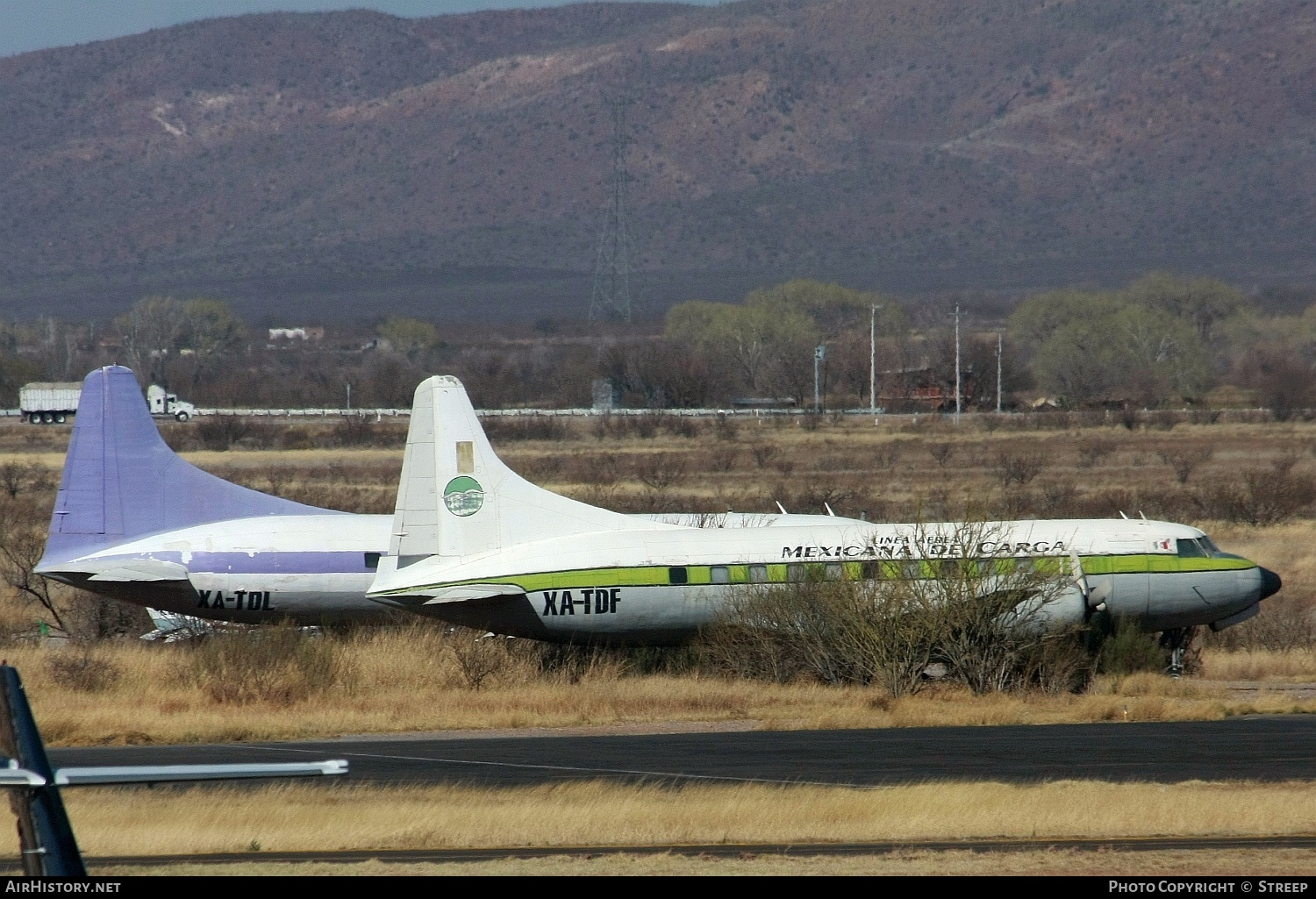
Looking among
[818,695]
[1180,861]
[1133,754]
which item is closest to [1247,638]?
[818,695]

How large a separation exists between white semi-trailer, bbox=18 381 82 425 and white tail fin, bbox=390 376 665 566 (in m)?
108

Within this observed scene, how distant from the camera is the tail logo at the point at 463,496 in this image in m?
34.2

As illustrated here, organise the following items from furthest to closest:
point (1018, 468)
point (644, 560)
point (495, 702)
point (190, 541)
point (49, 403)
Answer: point (49, 403), point (1018, 468), point (190, 541), point (644, 560), point (495, 702)

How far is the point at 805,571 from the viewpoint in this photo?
111 feet

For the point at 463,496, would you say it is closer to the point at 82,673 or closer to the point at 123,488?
the point at 82,673

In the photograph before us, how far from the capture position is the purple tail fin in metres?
37.6

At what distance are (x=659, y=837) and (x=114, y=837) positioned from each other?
5926 millimetres

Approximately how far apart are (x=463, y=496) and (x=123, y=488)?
8654mm

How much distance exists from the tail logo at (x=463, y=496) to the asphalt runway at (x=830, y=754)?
6.15 meters

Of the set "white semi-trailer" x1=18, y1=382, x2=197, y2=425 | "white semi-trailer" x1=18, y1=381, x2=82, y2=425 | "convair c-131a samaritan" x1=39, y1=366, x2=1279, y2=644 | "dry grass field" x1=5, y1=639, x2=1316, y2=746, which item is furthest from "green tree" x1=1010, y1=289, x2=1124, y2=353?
"dry grass field" x1=5, y1=639, x2=1316, y2=746

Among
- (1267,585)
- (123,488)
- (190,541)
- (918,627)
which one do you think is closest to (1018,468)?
(1267,585)

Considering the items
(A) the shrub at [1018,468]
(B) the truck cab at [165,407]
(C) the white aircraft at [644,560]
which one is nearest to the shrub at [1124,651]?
(C) the white aircraft at [644,560]

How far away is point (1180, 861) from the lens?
17.5 metres
